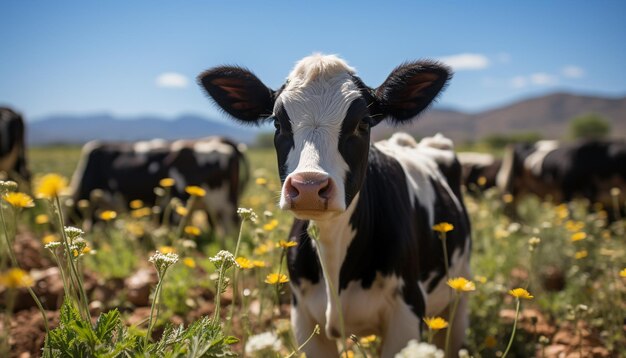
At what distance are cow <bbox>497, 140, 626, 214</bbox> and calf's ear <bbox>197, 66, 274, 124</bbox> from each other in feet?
30.0

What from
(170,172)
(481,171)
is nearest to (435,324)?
(170,172)

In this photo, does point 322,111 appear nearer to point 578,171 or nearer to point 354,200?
point 354,200

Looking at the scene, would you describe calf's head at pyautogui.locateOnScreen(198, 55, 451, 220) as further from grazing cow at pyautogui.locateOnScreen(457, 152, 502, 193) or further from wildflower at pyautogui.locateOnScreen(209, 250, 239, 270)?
grazing cow at pyautogui.locateOnScreen(457, 152, 502, 193)

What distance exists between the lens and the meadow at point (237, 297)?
1848 mm

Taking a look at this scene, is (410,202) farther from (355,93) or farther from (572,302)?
(572,302)

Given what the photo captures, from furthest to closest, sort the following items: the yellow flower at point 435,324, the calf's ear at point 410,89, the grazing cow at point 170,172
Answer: the grazing cow at point 170,172 < the calf's ear at point 410,89 < the yellow flower at point 435,324

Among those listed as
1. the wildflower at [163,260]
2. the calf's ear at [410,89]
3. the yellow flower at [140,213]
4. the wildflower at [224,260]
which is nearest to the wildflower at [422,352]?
the wildflower at [224,260]

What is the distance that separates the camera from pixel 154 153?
31.6 ft

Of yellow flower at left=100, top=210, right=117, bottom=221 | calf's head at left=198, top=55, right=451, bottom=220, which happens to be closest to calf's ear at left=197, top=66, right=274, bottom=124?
calf's head at left=198, top=55, right=451, bottom=220

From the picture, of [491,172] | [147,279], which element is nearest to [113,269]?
[147,279]

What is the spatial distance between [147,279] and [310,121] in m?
2.57

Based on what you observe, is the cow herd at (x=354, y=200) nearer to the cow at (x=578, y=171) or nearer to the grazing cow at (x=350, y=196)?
the grazing cow at (x=350, y=196)

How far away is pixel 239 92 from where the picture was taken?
3.32 meters

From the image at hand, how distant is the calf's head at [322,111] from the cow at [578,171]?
29.1ft
